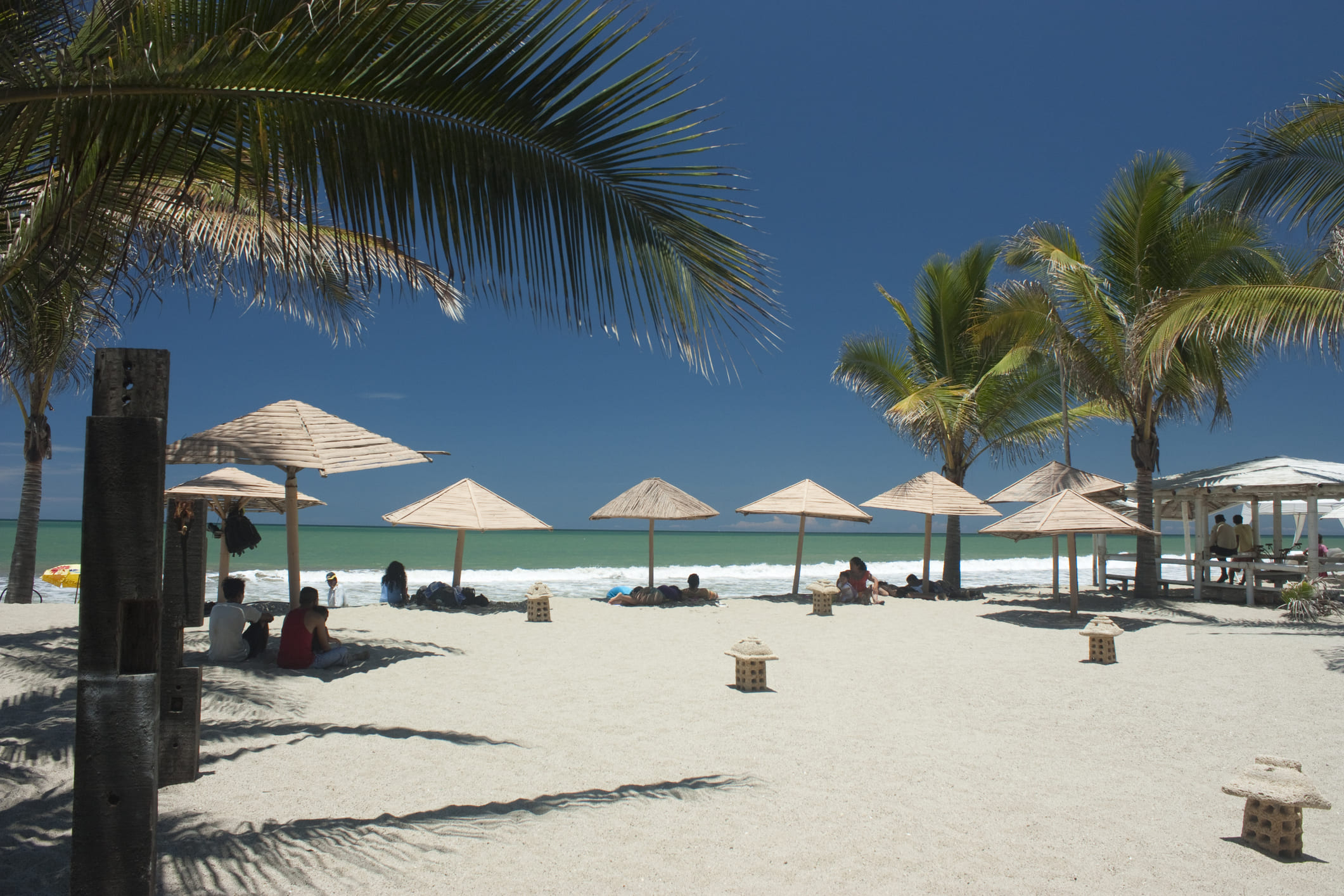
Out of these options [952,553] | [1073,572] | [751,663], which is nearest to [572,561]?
[952,553]

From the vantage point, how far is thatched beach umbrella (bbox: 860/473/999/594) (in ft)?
46.1

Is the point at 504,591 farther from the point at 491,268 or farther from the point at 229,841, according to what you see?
the point at 491,268

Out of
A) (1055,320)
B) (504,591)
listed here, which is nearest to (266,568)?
(504,591)

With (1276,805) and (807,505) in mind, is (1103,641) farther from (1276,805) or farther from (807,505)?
(807,505)

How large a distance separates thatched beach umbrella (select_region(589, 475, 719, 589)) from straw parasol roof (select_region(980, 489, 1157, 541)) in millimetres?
5270

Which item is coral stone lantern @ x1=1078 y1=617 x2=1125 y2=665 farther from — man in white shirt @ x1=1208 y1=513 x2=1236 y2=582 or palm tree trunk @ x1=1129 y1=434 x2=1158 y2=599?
man in white shirt @ x1=1208 y1=513 x2=1236 y2=582

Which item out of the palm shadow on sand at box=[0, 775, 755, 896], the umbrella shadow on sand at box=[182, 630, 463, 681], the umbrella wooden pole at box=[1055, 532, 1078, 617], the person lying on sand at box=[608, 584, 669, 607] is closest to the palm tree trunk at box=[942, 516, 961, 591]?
the umbrella wooden pole at box=[1055, 532, 1078, 617]

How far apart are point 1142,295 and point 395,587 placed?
13522 millimetres

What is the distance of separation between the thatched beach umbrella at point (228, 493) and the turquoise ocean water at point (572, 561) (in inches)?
231

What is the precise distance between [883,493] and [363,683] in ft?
35.4

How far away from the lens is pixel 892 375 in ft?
56.8

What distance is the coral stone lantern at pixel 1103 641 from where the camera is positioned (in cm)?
768

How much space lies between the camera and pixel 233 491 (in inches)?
377

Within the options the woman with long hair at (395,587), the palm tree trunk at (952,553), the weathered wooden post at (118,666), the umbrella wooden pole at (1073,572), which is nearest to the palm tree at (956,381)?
the palm tree trunk at (952,553)
